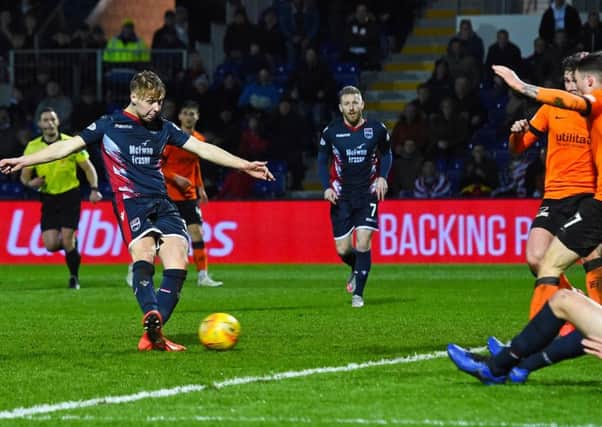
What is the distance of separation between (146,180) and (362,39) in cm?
1637

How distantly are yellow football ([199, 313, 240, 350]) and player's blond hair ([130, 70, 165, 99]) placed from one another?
1.75 meters

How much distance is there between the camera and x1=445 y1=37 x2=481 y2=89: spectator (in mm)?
25484

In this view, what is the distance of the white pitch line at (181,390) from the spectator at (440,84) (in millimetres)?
15404

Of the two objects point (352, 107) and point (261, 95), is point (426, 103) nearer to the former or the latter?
point (261, 95)

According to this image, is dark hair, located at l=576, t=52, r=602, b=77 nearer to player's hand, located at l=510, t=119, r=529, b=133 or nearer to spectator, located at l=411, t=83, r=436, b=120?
player's hand, located at l=510, t=119, r=529, b=133

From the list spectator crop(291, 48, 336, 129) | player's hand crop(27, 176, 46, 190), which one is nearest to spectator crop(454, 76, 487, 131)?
spectator crop(291, 48, 336, 129)

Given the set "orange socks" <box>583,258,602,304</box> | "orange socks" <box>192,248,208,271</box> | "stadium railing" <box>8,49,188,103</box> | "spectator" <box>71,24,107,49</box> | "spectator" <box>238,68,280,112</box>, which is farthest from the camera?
"spectator" <box>71,24,107,49</box>

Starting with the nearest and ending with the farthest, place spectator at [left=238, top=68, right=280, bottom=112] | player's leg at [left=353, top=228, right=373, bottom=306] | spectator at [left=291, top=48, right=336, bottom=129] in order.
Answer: player's leg at [left=353, top=228, right=373, bottom=306] < spectator at [left=291, top=48, right=336, bottom=129] < spectator at [left=238, top=68, right=280, bottom=112]

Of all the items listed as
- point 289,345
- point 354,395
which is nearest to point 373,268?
point 289,345

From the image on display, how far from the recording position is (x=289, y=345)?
10828 millimetres

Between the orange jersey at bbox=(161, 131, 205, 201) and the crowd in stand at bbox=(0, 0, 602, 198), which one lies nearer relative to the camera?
the orange jersey at bbox=(161, 131, 205, 201)

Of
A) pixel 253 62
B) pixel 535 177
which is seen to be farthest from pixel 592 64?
pixel 253 62

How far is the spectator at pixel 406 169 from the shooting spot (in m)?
23.9

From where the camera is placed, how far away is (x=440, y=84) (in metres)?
25.1
